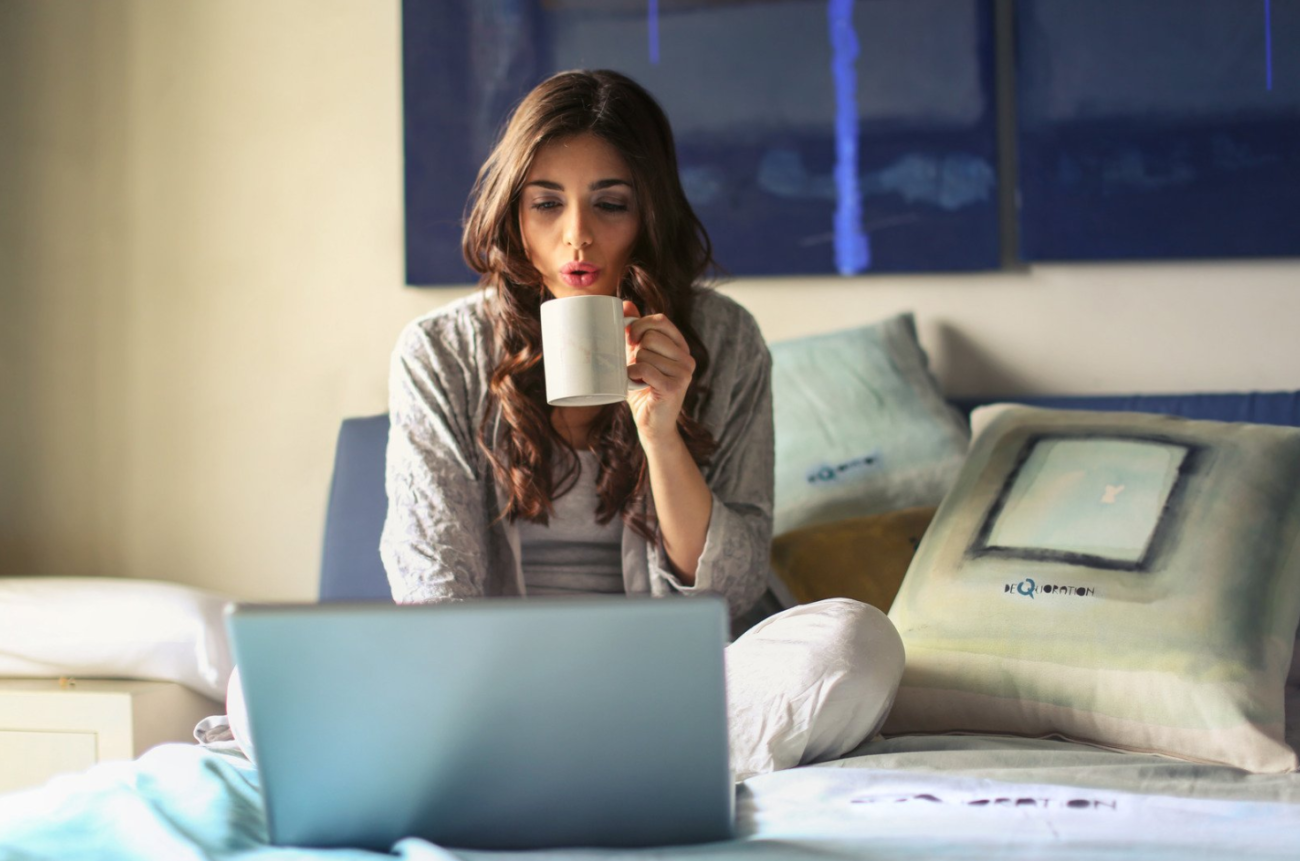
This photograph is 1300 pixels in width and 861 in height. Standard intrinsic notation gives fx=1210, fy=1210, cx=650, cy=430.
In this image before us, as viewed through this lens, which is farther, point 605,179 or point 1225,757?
point 605,179

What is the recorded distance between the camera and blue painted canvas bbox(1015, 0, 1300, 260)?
A: 2.16 meters

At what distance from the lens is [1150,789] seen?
3.49 ft

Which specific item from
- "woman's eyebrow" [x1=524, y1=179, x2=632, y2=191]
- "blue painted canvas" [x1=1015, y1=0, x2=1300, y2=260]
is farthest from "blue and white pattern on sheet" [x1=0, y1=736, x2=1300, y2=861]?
"blue painted canvas" [x1=1015, y1=0, x2=1300, y2=260]

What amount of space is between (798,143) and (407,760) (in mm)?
1756

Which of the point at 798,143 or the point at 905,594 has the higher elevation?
the point at 798,143

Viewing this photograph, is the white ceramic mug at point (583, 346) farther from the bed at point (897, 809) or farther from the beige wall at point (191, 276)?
the beige wall at point (191, 276)

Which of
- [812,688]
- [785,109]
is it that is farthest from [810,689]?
[785,109]

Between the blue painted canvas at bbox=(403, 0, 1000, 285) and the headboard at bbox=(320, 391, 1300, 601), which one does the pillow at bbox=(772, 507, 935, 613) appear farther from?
the blue painted canvas at bbox=(403, 0, 1000, 285)

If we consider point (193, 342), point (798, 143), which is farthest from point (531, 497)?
point (193, 342)

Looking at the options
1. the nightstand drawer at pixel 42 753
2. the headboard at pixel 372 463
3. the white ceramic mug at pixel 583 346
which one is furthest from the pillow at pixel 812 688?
the nightstand drawer at pixel 42 753

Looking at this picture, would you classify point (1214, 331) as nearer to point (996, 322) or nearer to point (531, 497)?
point (996, 322)

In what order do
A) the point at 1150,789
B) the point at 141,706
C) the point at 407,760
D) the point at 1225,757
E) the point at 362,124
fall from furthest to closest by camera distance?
the point at 362,124
the point at 141,706
the point at 1225,757
the point at 1150,789
the point at 407,760

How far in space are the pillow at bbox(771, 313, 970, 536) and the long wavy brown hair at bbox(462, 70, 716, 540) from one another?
14.8 inches

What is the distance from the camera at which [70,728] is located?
174cm
